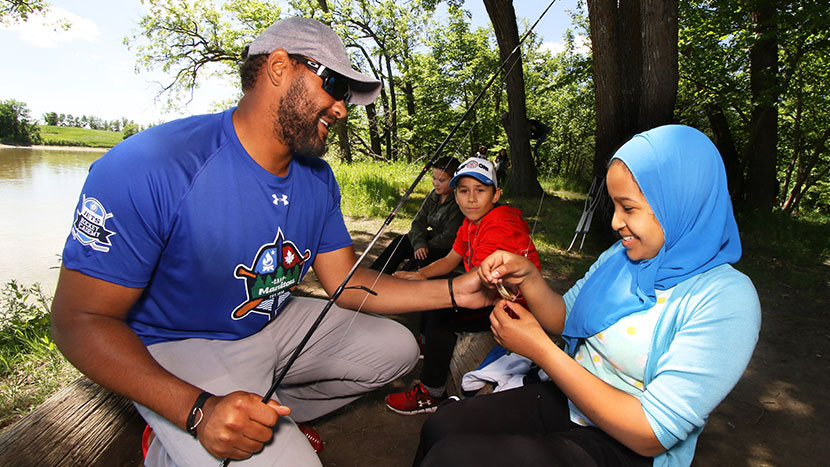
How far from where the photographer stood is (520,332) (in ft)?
5.21

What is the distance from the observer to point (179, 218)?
180 cm

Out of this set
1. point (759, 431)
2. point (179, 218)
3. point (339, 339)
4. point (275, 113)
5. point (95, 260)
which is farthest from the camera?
point (759, 431)

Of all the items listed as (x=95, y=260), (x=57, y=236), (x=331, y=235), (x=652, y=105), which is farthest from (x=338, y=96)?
(x=57, y=236)

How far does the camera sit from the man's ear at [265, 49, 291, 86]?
1.99m

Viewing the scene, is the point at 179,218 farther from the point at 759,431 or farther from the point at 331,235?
the point at 759,431

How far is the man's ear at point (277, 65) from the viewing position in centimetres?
199

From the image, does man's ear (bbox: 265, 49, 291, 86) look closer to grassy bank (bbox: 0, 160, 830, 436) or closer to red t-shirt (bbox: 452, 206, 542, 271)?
red t-shirt (bbox: 452, 206, 542, 271)

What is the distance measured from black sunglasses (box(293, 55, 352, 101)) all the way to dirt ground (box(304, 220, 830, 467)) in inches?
81.4

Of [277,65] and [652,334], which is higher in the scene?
[277,65]

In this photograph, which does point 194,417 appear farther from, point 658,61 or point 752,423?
point 658,61

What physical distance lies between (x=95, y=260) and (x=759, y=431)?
3921 millimetres

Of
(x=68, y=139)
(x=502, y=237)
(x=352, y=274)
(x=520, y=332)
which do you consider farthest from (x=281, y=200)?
(x=68, y=139)

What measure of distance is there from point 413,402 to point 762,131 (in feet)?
37.4

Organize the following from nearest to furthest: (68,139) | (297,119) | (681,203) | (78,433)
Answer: (681,203) < (78,433) < (297,119) < (68,139)
